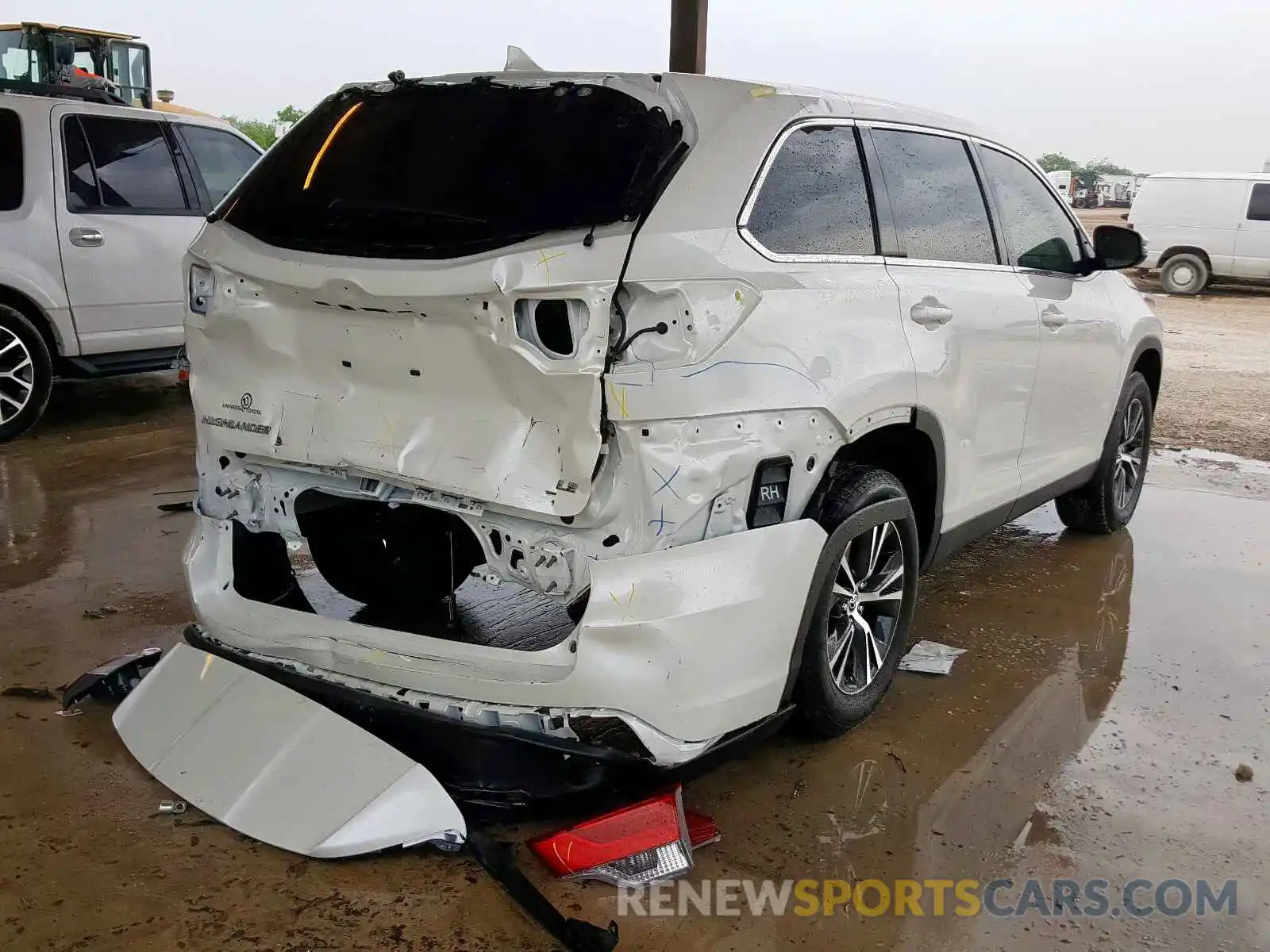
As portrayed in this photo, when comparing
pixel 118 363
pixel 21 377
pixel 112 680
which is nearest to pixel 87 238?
pixel 118 363

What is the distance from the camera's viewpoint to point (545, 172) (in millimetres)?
2730

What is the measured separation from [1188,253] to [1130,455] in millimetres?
13551

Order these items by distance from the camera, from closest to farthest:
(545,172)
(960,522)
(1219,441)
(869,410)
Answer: (545,172) → (869,410) → (960,522) → (1219,441)

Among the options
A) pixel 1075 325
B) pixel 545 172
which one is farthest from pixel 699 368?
pixel 1075 325

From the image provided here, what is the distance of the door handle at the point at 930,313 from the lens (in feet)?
10.8

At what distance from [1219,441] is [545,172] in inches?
263

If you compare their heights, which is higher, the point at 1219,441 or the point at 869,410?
the point at 869,410

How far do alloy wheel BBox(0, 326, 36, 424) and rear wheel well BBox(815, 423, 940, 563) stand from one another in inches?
221

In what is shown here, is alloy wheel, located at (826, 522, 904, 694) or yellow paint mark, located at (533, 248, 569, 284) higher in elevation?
yellow paint mark, located at (533, 248, 569, 284)

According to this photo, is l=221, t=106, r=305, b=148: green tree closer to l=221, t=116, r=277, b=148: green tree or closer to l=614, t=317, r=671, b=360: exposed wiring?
l=221, t=116, r=277, b=148: green tree

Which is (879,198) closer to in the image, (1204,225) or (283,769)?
(283,769)

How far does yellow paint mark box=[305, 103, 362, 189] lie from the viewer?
3124 millimetres

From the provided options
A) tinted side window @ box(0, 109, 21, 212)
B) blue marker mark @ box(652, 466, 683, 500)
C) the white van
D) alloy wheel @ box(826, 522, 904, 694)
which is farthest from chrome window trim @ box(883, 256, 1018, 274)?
the white van

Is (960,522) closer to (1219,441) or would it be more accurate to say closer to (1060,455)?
(1060,455)
